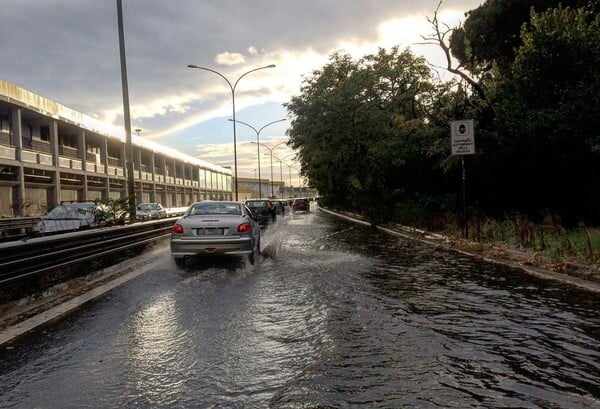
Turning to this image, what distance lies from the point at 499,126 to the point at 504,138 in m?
0.59

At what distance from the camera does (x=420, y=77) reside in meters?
35.2

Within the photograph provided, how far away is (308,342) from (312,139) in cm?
2959

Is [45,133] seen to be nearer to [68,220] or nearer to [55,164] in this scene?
[55,164]

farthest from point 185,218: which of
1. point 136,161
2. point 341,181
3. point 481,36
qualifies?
point 136,161

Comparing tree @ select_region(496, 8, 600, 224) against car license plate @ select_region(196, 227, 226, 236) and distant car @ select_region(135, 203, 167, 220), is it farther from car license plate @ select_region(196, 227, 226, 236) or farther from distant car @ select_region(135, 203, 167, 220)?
distant car @ select_region(135, 203, 167, 220)

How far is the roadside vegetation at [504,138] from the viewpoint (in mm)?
13242

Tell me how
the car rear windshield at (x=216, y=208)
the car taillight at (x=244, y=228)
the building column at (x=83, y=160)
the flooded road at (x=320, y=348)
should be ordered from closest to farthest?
the flooded road at (x=320, y=348) < the car taillight at (x=244, y=228) < the car rear windshield at (x=216, y=208) < the building column at (x=83, y=160)

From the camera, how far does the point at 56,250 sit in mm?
9188

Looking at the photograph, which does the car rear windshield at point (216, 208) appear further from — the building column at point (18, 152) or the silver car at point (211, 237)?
the building column at point (18, 152)

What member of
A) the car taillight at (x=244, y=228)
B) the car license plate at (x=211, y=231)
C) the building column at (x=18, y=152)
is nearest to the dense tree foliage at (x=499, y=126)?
the car taillight at (x=244, y=228)

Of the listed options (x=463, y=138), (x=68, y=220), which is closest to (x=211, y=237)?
(x=463, y=138)

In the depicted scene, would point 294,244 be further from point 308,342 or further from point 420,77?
point 420,77

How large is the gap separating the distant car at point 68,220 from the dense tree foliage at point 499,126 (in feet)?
42.6

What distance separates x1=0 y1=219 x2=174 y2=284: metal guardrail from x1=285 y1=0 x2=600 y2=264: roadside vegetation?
951 cm
